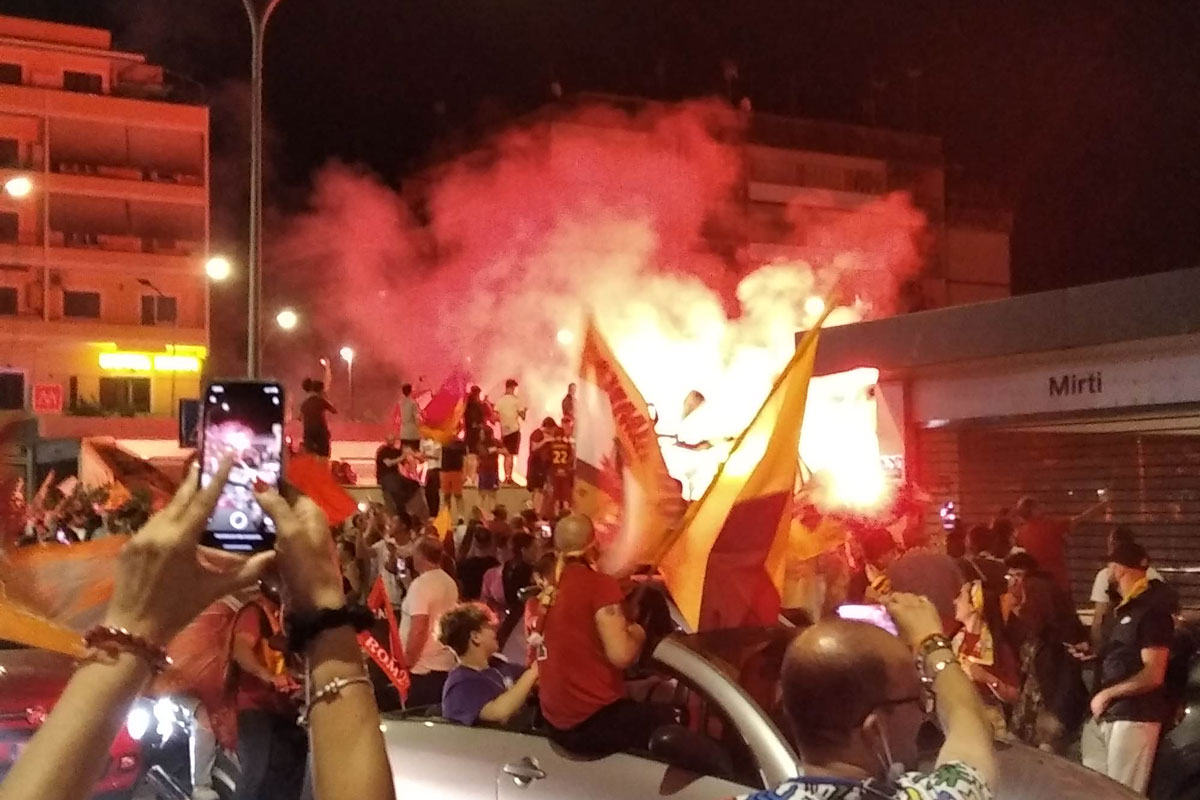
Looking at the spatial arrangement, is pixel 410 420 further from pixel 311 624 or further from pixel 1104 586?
pixel 311 624

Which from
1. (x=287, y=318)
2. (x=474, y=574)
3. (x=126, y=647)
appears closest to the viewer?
(x=126, y=647)

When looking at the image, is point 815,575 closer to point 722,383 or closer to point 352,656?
point 352,656

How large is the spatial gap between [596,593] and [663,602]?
1121mm

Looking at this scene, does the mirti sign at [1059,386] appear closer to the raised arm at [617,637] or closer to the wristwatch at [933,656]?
the raised arm at [617,637]

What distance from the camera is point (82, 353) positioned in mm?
45375

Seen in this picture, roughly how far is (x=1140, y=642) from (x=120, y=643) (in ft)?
20.7

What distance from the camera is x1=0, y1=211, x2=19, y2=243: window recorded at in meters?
44.4

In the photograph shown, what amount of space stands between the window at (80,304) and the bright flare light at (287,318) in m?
13.0

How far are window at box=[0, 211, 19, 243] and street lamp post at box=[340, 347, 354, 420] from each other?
14.0m

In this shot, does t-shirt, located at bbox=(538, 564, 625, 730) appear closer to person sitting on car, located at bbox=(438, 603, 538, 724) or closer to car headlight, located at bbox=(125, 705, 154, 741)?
person sitting on car, located at bbox=(438, 603, 538, 724)

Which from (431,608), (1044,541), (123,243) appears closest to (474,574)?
(431,608)

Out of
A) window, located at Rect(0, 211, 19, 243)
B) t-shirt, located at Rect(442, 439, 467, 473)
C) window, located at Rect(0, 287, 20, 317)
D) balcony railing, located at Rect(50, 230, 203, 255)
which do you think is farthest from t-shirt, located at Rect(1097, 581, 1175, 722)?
window, located at Rect(0, 211, 19, 243)

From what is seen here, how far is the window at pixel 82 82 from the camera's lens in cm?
4559

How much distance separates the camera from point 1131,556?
276 inches
